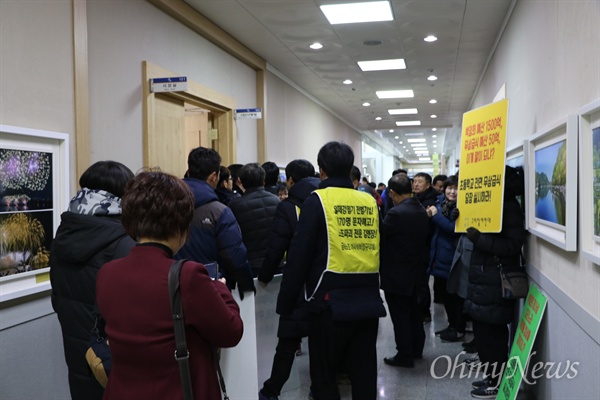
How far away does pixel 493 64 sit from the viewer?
716cm

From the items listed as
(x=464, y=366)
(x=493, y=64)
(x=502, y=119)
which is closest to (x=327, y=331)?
(x=502, y=119)

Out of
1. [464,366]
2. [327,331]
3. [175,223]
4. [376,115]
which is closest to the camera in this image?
[175,223]

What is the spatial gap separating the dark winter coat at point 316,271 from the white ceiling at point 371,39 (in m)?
3.40

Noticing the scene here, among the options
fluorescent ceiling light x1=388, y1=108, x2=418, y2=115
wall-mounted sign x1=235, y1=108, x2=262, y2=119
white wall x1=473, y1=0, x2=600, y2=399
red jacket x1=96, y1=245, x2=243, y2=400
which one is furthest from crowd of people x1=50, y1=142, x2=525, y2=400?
fluorescent ceiling light x1=388, y1=108, x2=418, y2=115

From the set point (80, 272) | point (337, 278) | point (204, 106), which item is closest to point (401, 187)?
point (337, 278)

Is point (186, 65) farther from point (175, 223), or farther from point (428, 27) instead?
point (175, 223)

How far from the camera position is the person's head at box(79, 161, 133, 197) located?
6.89 feet

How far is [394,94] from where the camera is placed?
10734mm

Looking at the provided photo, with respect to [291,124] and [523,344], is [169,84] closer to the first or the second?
[523,344]

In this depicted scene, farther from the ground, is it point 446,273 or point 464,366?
point 446,273

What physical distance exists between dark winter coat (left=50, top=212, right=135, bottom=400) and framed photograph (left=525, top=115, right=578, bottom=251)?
6.58 ft

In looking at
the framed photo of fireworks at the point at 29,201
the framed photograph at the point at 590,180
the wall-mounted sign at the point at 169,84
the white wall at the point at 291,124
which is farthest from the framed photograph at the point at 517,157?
the framed photo of fireworks at the point at 29,201

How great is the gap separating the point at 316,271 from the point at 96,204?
111 cm

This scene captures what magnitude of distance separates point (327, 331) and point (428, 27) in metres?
4.71
